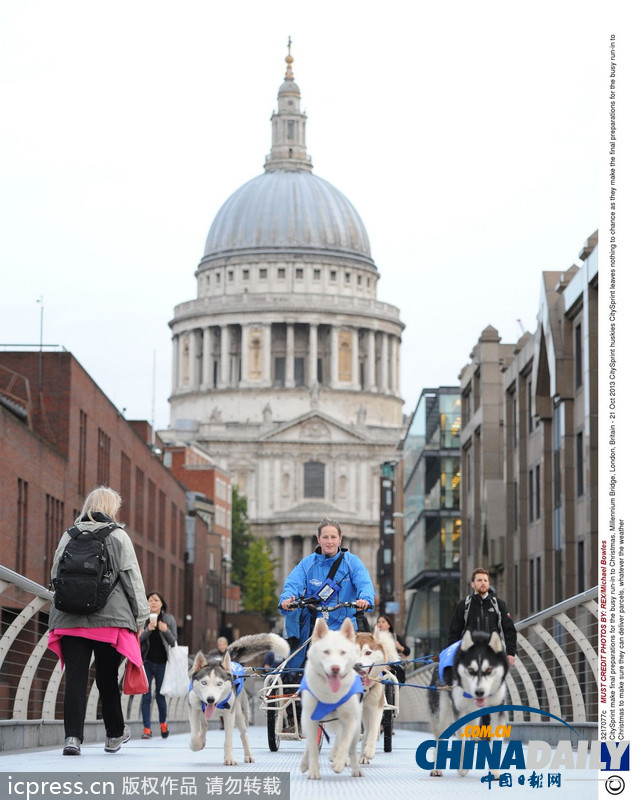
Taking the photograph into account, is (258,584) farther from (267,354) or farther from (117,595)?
(117,595)

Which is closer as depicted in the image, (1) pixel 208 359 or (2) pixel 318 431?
(2) pixel 318 431

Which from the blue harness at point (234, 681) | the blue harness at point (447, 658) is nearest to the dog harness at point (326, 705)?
the blue harness at point (447, 658)

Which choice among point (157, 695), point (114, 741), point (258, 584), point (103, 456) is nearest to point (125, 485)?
point (103, 456)

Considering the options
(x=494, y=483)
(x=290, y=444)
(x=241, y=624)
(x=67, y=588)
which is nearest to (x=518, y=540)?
(x=494, y=483)

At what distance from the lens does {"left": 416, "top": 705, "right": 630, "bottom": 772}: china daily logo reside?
921 cm

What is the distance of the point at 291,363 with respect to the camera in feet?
607

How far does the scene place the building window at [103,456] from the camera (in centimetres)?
5228

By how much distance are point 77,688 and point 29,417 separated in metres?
32.4

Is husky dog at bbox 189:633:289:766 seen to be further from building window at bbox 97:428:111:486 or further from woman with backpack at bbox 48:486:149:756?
building window at bbox 97:428:111:486

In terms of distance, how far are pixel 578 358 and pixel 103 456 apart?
16.0 m

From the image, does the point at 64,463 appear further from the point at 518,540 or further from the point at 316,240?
the point at 316,240

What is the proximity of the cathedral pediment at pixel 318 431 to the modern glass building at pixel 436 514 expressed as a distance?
90423 mm

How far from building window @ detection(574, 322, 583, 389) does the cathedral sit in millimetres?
125949

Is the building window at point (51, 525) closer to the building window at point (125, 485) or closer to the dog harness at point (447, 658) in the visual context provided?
the building window at point (125, 485)
